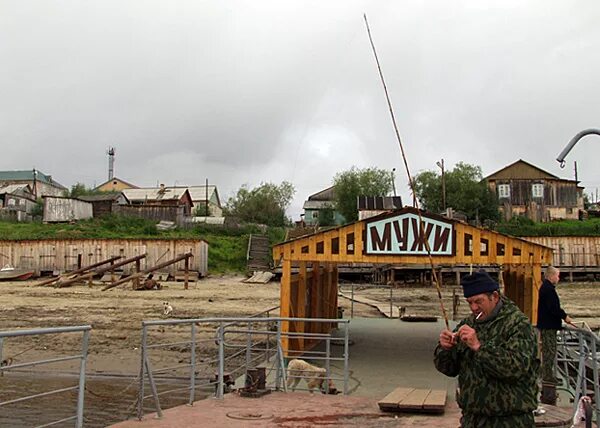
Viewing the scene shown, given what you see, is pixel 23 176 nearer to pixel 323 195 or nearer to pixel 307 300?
pixel 323 195

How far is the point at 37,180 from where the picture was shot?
305 ft

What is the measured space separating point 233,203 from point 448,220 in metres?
71.8

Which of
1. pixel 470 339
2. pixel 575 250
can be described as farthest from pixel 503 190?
pixel 470 339

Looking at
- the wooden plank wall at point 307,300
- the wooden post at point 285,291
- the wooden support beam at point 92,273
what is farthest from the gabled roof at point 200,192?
the wooden post at point 285,291

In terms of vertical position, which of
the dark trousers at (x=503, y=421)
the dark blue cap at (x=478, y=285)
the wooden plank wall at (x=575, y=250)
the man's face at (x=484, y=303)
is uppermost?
the wooden plank wall at (x=575, y=250)

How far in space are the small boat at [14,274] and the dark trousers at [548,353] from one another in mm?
39229

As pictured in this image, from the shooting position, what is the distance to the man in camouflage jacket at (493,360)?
3.57m

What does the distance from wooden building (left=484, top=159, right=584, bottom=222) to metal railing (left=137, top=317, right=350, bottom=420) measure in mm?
43701

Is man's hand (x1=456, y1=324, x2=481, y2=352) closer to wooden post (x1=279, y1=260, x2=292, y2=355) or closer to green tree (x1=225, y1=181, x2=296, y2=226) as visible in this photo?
wooden post (x1=279, y1=260, x2=292, y2=355)

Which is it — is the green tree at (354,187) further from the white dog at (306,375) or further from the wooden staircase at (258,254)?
the white dog at (306,375)

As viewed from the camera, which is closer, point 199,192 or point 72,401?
point 72,401

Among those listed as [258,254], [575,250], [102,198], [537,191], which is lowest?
[258,254]

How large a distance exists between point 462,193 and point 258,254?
799 inches

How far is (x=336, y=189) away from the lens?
220 feet
